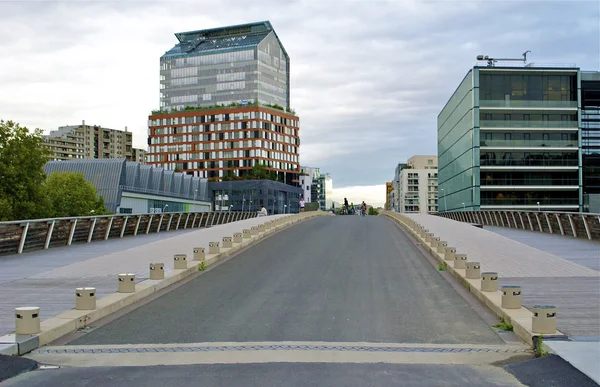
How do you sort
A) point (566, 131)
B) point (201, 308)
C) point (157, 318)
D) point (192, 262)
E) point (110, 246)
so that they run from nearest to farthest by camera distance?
point (157, 318) < point (201, 308) < point (192, 262) < point (110, 246) < point (566, 131)

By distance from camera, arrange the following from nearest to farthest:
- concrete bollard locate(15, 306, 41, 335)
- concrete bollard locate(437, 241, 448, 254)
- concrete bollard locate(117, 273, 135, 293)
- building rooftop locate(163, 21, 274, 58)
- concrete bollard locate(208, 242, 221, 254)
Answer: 1. concrete bollard locate(15, 306, 41, 335)
2. concrete bollard locate(117, 273, 135, 293)
3. concrete bollard locate(437, 241, 448, 254)
4. concrete bollard locate(208, 242, 221, 254)
5. building rooftop locate(163, 21, 274, 58)

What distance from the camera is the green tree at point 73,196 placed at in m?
82.0

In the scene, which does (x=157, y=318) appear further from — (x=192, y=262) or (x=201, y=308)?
(x=192, y=262)

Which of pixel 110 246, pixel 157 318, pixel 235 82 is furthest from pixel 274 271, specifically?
pixel 235 82

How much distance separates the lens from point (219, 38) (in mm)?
172875

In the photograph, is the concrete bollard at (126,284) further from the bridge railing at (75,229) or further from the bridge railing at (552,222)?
the bridge railing at (552,222)

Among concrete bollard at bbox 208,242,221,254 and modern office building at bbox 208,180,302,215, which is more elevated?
modern office building at bbox 208,180,302,215

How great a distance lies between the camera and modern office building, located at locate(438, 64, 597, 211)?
3004 inches

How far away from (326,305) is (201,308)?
7.58 feet

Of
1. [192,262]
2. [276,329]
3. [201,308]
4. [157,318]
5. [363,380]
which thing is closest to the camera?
[363,380]

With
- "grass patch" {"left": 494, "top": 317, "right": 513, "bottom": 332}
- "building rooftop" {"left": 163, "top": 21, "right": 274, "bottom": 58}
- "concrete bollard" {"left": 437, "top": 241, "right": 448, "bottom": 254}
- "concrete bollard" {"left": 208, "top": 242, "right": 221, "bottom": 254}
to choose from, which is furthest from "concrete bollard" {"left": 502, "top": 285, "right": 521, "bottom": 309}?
"building rooftop" {"left": 163, "top": 21, "right": 274, "bottom": 58}

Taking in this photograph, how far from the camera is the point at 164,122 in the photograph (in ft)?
513

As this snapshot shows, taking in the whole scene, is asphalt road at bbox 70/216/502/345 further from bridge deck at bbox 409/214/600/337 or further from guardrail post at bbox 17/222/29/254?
guardrail post at bbox 17/222/29/254

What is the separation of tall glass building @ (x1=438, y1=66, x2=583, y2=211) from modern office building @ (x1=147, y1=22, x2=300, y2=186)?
263 ft
